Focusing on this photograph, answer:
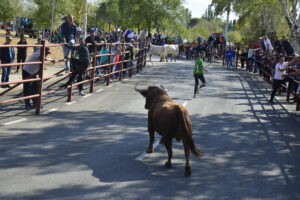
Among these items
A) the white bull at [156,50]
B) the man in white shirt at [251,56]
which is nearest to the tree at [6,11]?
the white bull at [156,50]

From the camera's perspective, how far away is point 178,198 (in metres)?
5.66

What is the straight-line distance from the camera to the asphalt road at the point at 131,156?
5.89m

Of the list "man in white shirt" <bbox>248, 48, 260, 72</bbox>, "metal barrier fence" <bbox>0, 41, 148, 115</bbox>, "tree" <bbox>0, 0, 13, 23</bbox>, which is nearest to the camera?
"metal barrier fence" <bbox>0, 41, 148, 115</bbox>

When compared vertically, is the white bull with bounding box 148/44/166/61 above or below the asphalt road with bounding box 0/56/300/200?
above

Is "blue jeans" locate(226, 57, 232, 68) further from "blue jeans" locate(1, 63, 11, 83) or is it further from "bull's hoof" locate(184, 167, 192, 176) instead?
"bull's hoof" locate(184, 167, 192, 176)

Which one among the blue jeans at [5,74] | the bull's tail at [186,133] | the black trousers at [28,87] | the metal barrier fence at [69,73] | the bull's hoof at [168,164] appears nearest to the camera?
the bull's tail at [186,133]

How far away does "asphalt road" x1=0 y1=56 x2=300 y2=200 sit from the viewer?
19.3 ft

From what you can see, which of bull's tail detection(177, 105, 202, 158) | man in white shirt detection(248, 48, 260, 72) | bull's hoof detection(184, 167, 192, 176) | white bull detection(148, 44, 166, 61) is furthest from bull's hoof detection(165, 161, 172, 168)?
white bull detection(148, 44, 166, 61)

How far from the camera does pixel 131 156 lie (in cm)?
755

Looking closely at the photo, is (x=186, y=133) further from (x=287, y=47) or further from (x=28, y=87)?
(x=287, y=47)

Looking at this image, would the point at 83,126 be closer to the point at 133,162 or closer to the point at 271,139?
the point at 133,162

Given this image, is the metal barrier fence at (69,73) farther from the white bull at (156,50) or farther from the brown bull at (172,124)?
the white bull at (156,50)

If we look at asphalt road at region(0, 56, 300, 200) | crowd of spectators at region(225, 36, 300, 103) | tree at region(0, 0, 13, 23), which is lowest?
asphalt road at region(0, 56, 300, 200)

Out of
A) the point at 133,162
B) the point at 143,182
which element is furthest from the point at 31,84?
the point at 143,182
